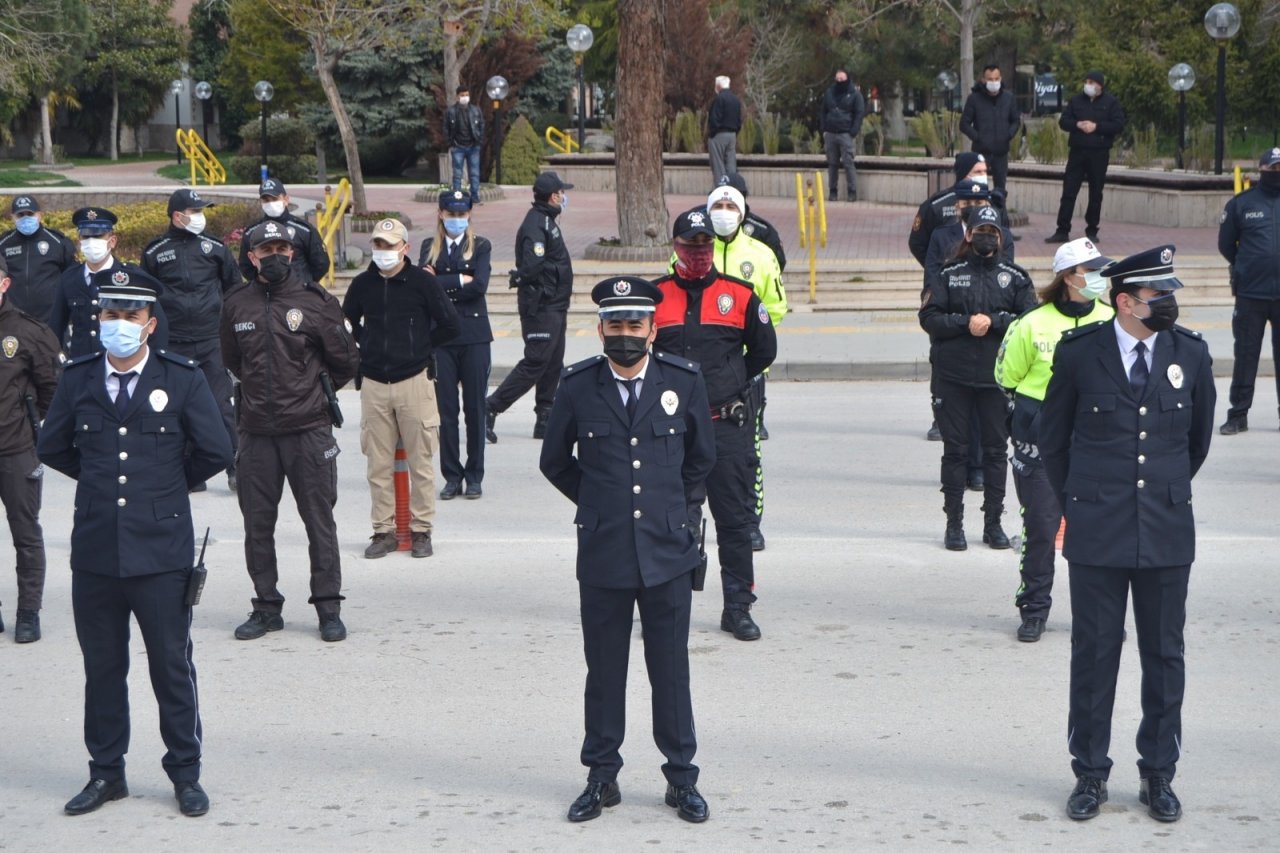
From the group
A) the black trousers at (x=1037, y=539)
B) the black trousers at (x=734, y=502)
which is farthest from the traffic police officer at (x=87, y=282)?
the black trousers at (x=1037, y=539)

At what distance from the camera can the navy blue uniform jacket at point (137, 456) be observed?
6.50 m

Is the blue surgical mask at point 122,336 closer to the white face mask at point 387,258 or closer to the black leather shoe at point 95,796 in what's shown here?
the black leather shoe at point 95,796

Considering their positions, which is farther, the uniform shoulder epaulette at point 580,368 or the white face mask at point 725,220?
the white face mask at point 725,220

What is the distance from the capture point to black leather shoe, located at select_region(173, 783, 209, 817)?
253 inches

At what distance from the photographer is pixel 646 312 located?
6.43m

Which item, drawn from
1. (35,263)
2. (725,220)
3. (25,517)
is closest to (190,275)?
(35,263)

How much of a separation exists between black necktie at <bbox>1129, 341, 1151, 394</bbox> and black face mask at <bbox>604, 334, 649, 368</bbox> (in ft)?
5.94

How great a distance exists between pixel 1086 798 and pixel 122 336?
3.99 metres

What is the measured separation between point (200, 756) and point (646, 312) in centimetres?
245

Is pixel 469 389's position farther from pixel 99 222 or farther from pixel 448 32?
pixel 448 32

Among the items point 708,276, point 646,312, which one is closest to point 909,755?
point 646,312

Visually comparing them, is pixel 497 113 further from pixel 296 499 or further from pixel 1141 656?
pixel 1141 656

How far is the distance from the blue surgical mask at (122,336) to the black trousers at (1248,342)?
922 centimetres

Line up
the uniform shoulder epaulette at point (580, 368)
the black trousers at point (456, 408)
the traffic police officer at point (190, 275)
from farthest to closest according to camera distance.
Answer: the black trousers at point (456, 408) < the traffic police officer at point (190, 275) < the uniform shoulder epaulette at point (580, 368)
